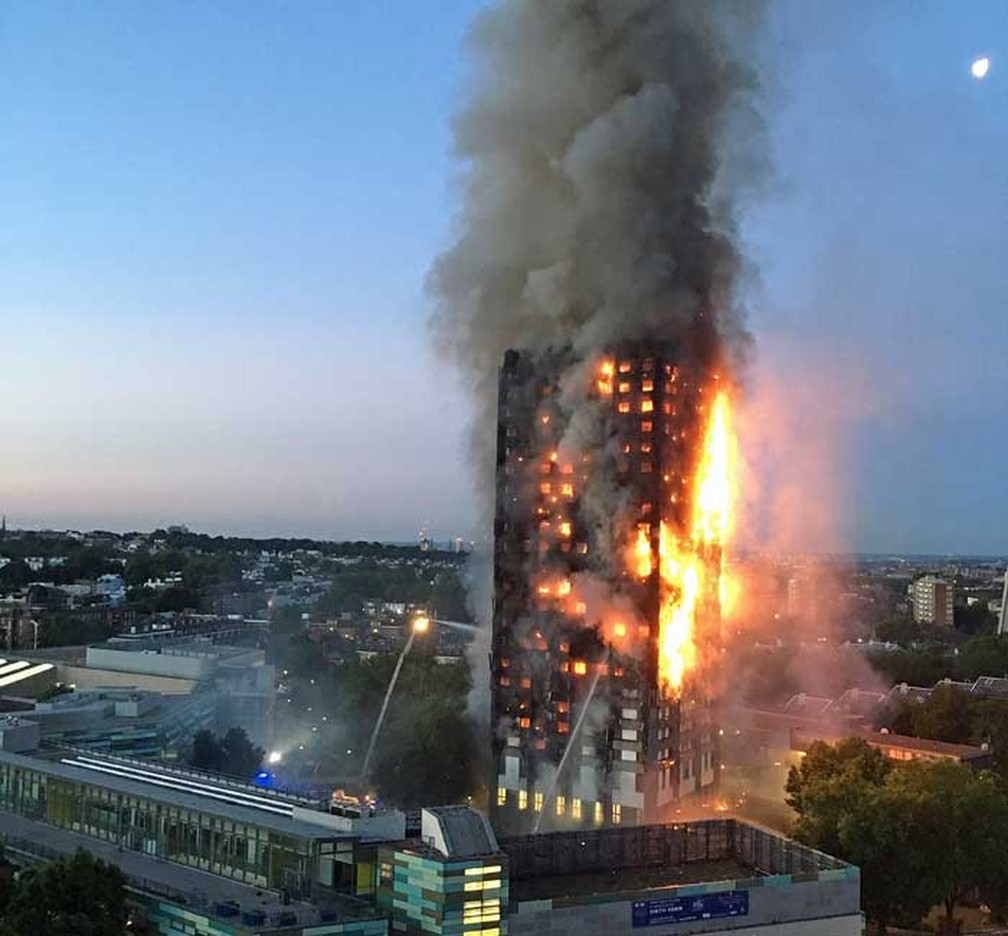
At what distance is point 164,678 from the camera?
207 feet

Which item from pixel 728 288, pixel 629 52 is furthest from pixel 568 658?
pixel 629 52

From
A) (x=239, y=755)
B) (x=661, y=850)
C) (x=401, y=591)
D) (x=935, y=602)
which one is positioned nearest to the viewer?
(x=661, y=850)

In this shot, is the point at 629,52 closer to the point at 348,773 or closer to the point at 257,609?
the point at 348,773

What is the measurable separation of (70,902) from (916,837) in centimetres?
2673

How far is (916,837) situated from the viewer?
1526 inches

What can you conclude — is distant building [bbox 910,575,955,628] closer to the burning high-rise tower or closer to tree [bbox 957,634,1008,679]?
tree [bbox 957,634,1008,679]

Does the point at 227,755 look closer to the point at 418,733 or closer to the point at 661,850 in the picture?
the point at 418,733

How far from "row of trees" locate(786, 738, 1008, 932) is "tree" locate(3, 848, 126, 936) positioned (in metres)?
23.8

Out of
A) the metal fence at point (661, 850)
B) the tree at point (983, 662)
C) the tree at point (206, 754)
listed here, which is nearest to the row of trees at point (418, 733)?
the tree at point (206, 754)

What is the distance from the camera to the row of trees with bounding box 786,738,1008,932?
1502 inches

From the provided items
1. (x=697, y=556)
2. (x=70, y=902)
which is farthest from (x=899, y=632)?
(x=70, y=902)

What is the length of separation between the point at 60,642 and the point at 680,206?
2611 inches

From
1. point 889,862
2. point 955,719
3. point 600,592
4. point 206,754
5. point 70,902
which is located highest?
point 600,592

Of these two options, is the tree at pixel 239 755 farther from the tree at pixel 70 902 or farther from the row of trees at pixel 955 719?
the row of trees at pixel 955 719
